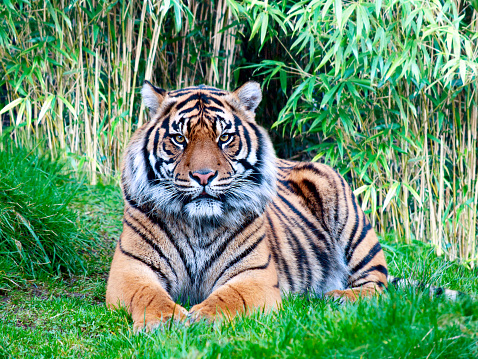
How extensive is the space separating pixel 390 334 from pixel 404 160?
321 centimetres

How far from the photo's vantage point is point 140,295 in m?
2.60

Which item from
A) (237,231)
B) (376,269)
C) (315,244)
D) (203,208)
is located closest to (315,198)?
(315,244)

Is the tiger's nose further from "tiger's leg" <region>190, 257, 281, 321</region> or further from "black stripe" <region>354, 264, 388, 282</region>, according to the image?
"black stripe" <region>354, 264, 388, 282</region>

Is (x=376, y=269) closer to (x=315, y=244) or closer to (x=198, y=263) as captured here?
(x=315, y=244)

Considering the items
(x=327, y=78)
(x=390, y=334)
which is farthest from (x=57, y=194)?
(x=390, y=334)

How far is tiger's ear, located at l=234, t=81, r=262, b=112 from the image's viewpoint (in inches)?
120

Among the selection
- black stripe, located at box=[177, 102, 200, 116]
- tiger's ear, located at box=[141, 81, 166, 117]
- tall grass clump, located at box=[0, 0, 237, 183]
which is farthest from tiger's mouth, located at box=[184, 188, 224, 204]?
tall grass clump, located at box=[0, 0, 237, 183]

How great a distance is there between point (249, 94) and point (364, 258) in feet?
4.43

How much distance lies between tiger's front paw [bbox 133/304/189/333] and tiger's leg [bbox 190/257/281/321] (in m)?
0.06

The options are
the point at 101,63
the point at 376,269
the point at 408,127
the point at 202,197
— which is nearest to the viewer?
the point at 202,197

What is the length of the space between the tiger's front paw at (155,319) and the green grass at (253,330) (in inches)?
1.8

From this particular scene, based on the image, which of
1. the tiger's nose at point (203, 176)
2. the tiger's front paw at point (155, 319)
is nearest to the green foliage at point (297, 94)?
the tiger's nose at point (203, 176)

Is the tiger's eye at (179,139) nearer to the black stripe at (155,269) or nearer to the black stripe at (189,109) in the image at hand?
Result: the black stripe at (189,109)

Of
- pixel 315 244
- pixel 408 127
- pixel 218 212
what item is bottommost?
pixel 315 244
